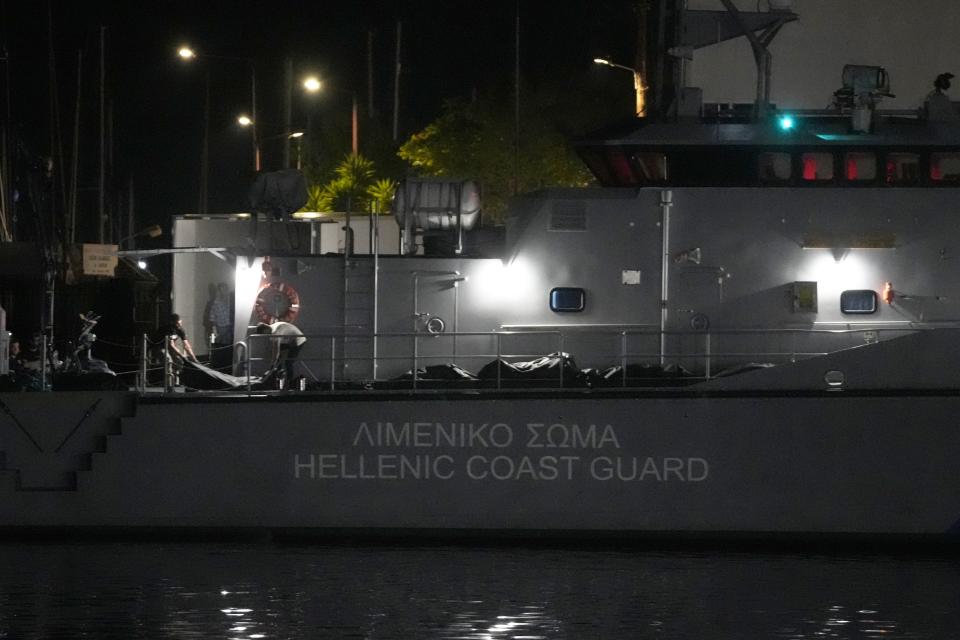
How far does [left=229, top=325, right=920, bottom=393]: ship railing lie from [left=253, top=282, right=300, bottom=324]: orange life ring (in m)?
0.32

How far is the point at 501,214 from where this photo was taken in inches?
1753

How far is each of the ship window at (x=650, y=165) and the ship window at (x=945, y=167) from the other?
2.75 m

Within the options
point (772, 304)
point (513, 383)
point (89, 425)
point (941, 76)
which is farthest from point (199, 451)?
point (941, 76)

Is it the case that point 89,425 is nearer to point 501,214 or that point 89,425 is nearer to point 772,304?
point 772,304

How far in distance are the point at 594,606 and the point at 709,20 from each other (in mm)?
7174

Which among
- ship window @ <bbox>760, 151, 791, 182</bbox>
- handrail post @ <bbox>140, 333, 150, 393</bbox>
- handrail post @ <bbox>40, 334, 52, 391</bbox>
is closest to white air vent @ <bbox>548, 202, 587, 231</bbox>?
ship window @ <bbox>760, 151, 791, 182</bbox>

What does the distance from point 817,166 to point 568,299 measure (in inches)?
115

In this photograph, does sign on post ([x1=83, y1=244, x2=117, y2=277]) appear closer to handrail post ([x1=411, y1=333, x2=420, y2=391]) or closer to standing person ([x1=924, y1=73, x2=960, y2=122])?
handrail post ([x1=411, y1=333, x2=420, y2=391])

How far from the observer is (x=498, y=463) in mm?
15352

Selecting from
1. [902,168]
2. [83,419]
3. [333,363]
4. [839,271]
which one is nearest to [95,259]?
[83,419]

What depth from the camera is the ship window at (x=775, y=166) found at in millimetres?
16297

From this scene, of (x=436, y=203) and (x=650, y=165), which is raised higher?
(x=650, y=165)

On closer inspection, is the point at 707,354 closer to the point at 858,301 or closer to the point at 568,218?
the point at 858,301

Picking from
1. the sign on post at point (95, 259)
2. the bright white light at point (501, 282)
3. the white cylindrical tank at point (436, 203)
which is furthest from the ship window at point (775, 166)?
the sign on post at point (95, 259)
